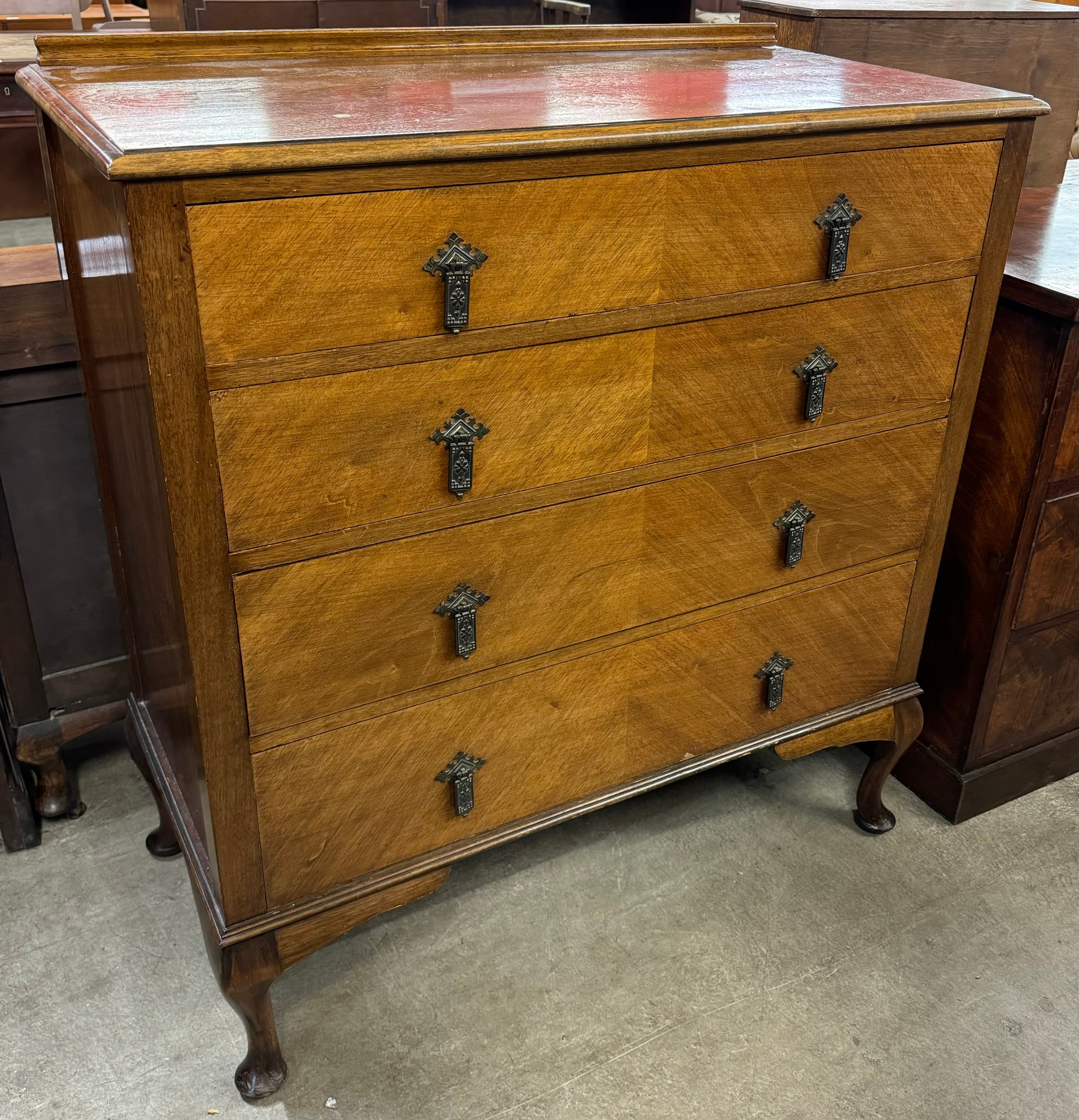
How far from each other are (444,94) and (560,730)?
2.80 ft

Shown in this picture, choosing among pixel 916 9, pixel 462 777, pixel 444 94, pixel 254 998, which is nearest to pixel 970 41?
pixel 916 9

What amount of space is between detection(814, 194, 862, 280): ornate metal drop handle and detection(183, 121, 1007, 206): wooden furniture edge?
7 centimetres

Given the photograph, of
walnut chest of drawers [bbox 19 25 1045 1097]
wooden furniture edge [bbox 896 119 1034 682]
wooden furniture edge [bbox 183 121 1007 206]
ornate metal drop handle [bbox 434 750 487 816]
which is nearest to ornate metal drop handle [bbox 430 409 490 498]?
walnut chest of drawers [bbox 19 25 1045 1097]

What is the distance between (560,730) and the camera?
159 centimetres

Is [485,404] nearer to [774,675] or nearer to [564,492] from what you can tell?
[564,492]

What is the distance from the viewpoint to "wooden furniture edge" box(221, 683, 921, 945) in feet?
4.77

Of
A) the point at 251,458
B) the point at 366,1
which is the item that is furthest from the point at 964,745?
the point at 366,1

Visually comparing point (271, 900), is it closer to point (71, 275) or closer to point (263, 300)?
point (263, 300)

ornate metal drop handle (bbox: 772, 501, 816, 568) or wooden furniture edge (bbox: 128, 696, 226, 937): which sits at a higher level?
ornate metal drop handle (bbox: 772, 501, 816, 568)

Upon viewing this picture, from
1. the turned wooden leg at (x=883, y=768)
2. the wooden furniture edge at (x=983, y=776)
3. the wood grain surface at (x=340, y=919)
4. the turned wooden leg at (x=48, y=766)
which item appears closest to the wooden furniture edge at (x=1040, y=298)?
the turned wooden leg at (x=883, y=768)

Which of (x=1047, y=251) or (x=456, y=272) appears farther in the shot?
(x=1047, y=251)

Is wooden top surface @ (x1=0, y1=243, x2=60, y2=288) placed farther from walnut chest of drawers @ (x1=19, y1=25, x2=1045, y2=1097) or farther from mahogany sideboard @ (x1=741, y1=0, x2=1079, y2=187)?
mahogany sideboard @ (x1=741, y1=0, x2=1079, y2=187)

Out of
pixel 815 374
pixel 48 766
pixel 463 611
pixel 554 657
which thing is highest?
pixel 815 374

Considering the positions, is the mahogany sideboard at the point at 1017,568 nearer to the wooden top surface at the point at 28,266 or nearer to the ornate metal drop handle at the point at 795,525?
the ornate metal drop handle at the point at 795,525
